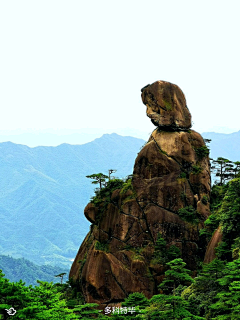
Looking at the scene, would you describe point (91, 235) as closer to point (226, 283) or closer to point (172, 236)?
point (172, 236)

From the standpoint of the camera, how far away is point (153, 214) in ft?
122

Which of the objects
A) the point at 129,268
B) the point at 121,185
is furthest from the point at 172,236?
the point at 121,185

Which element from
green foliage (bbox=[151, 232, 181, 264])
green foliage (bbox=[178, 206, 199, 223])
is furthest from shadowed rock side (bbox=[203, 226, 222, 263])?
green foliage (bbox=[178, 206, 199, 223])

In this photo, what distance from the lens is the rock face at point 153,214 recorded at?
1401 inches

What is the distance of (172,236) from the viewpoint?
36.7m

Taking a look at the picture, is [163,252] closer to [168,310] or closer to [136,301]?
[136,301]

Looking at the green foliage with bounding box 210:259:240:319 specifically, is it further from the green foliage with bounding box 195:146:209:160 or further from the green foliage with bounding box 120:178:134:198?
the green foliage with bounding box 195:146:209:160

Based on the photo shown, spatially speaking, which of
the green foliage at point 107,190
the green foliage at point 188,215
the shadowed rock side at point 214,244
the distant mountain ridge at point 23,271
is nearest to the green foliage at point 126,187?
the green foliage at point 107,190

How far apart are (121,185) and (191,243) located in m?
8.47

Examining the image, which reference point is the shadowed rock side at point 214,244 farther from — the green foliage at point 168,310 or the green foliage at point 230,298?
the green foliage at point 230,298

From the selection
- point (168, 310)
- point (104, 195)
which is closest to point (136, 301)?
point (168, 310)

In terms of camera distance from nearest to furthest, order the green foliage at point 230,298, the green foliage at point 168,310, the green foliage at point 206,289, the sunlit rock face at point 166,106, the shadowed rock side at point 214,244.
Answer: the green foliage at point 230,298 → the green foliage at point 168,310 → the green foliage at point 206,289 → the shadowed rock side at point 214,244 → the sunlit rock face at point 166,106

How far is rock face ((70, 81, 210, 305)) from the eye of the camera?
117 ft

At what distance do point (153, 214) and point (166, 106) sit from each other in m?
9.92
